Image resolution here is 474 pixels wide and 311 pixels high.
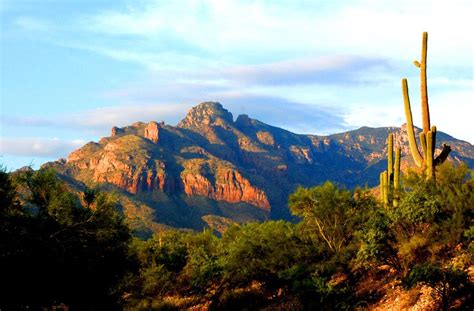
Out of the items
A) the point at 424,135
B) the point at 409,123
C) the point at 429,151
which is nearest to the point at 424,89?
the point at 409,123

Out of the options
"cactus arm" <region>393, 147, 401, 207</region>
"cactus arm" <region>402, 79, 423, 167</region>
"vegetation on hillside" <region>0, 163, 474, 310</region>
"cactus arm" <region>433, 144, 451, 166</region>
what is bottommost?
"vegetation on hillside" <region>0, 163, 474, 310</region>

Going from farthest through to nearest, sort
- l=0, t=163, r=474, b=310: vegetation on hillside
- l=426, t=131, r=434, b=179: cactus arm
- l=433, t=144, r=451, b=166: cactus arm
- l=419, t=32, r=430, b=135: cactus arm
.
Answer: l=419, t=32, r=430, b=135: cactus arm < l=433, t=144, r=451, b=166: cactus arm < l=426, t=131, r=434, b=179: cactus arm < l=0, t=163, r=474, b=310: vegetation on hillside

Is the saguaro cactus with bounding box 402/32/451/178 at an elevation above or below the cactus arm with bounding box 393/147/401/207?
above

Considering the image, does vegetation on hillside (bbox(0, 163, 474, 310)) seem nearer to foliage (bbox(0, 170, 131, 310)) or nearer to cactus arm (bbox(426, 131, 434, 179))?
foliage (bbox(0, 170, 131, 310))

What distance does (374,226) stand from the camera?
2566 centimetres

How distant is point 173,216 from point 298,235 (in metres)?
157

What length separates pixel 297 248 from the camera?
32094 mm

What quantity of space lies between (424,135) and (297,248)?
31.3 feet

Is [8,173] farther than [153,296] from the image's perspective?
No

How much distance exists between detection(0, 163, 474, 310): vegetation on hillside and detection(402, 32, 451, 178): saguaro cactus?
6.12ft

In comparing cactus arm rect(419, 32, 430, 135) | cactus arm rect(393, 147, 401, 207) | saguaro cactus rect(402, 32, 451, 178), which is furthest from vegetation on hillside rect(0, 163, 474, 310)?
cactus arm rect(419, 32, 430, 135)

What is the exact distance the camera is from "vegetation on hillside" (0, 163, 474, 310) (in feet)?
73.8

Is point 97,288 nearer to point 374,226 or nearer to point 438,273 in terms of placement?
point 374,226

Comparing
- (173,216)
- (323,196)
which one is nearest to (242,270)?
(323,196)
